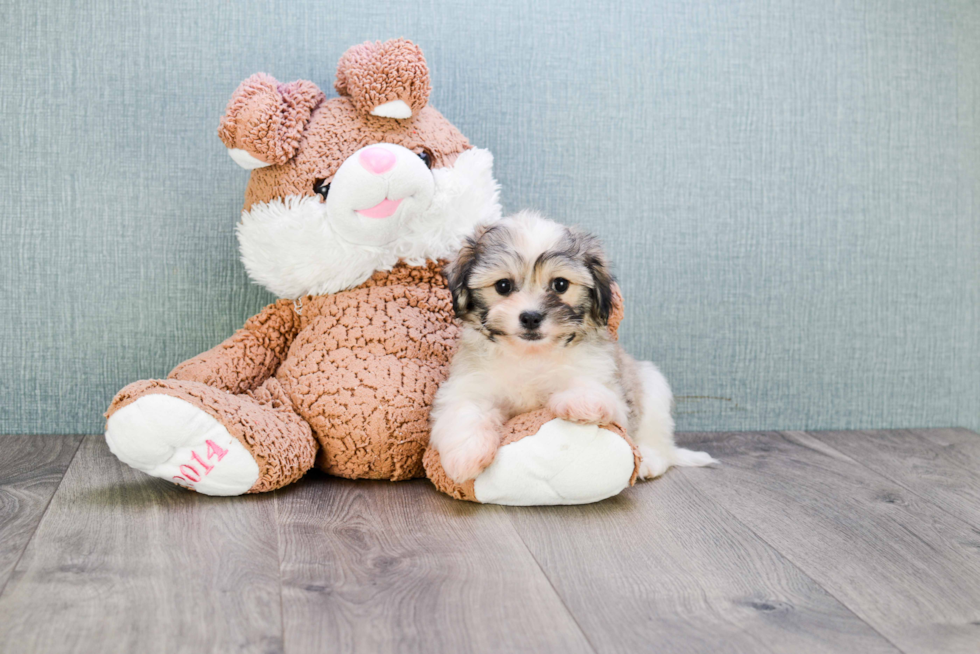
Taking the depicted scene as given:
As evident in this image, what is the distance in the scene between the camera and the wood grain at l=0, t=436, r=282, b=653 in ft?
3.68

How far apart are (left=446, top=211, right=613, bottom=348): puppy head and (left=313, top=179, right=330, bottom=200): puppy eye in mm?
373

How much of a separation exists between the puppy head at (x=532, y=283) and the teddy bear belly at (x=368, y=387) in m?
0.22

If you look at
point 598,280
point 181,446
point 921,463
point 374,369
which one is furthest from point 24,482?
point 921,463

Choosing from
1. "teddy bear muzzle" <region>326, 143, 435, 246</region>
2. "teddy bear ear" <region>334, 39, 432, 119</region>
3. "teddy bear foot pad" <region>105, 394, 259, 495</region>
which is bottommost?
"teddy bear foot pad" <region>105, 394, 259, 495</region>

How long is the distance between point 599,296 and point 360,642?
87 centimetres

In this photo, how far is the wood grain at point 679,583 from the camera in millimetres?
1163

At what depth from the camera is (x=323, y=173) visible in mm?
1880

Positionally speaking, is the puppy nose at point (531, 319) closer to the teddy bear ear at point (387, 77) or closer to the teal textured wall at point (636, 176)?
the teddy bear ear at point (387, 77)

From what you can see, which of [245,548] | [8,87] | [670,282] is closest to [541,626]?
[245,548]

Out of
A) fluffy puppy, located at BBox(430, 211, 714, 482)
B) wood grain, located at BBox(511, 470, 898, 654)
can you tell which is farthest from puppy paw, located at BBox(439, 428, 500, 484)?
wood grain, located at BBox(511, 470, 898, 654)

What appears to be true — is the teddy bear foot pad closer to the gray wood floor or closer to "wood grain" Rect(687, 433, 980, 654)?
the gray wood floor

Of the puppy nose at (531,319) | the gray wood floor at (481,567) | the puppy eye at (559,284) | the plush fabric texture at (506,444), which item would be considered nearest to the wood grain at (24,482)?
the gray wood floor at (481,567)

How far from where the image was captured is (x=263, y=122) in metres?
1.81

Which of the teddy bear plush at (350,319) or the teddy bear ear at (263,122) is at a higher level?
the teddy bear ear at (263,122)
